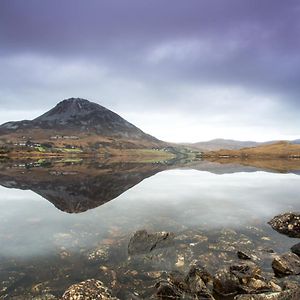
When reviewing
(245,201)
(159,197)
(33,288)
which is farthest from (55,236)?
(245,201)

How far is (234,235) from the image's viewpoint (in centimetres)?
2616

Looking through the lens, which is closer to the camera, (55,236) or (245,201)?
(55,236)

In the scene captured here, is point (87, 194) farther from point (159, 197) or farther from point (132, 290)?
point (132, 290)

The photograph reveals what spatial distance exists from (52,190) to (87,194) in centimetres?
799

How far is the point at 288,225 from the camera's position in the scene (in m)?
27.5

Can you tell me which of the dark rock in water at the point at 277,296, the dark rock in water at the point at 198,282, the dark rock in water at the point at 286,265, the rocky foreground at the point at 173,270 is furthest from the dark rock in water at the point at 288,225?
the dark rock in water at the point at 277,296

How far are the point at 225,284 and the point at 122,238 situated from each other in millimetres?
11149

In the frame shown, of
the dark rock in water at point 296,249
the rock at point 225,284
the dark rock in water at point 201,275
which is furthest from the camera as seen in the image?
the dark rock in water at point 296,249

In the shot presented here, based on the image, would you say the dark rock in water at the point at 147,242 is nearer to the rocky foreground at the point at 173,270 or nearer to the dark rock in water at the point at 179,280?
the rocky foreground at the point at 173,270

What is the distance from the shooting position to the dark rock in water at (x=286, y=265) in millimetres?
18016

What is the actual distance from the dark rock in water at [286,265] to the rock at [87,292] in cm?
996

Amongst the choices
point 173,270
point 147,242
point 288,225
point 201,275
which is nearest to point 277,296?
point 201,275

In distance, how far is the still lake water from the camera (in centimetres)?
1794

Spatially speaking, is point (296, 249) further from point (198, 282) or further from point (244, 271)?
point (198, 282)
